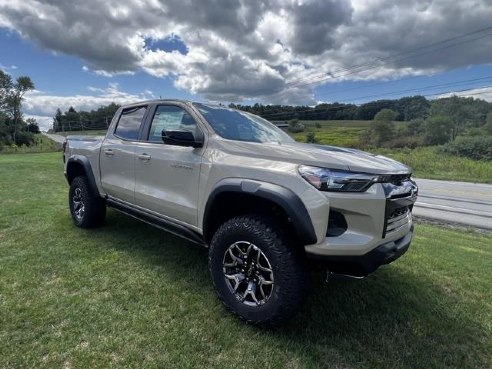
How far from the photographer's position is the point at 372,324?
2809 mm

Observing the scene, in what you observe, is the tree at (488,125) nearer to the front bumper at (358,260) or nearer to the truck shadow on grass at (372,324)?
the truck shadow on grass at (372,324)

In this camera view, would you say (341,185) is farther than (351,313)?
No

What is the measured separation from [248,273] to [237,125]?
1601mm

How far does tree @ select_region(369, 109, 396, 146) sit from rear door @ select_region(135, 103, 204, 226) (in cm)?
5087

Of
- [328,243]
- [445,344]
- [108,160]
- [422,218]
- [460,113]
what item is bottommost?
[422,218]

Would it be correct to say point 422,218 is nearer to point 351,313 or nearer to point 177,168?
point 351,313

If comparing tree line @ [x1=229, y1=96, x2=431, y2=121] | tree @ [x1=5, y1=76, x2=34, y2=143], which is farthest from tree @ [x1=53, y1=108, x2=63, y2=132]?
tree line @ [x1=229, y1=96, x2=431, y2=121]

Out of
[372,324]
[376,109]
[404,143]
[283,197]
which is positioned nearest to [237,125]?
[283,197]

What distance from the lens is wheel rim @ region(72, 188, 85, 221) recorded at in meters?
5.07

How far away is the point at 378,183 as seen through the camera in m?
2.45

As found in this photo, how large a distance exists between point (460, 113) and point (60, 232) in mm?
74366

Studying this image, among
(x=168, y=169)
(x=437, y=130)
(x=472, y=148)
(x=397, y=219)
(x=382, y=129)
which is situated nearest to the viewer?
(x=397, y=219)

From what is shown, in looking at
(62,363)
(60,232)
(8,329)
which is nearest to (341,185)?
(62,363)

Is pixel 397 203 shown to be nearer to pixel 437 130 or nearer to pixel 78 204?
pixel 78 204
